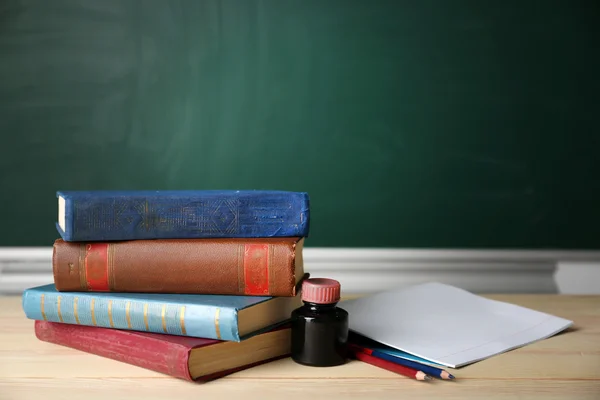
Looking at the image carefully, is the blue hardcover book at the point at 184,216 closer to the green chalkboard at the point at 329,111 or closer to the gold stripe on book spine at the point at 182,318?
the gold stripe on book spine at the point at 182,318

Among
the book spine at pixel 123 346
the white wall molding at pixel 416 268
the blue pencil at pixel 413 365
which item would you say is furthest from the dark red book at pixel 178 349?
the white wall molding at pixel 416 268

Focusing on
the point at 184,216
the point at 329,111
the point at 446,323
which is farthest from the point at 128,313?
the point at 329,111

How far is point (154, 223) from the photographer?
0.84 metres

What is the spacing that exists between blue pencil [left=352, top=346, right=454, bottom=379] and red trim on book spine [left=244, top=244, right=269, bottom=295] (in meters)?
0.15

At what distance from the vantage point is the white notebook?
0.83m

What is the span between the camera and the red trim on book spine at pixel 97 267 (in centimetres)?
83

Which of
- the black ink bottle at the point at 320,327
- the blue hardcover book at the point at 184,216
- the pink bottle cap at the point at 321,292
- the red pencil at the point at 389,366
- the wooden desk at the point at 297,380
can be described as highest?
the blue hardcover book at the point at 184,216

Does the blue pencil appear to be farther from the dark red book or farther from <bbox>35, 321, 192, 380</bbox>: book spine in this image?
<bbox>35, 321, 192, 380</bbox>: book spine

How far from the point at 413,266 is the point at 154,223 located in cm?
69

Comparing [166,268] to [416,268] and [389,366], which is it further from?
[416,268]

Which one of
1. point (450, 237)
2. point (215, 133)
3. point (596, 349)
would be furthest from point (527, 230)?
point (215, 133)

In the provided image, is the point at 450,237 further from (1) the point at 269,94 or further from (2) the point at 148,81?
(2) the point at 148,81

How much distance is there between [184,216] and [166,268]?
0.07 m

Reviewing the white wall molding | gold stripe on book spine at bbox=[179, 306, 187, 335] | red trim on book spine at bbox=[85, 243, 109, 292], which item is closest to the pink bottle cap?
gold stripe on book spine at bbox=[179, 306, 187, 335]
